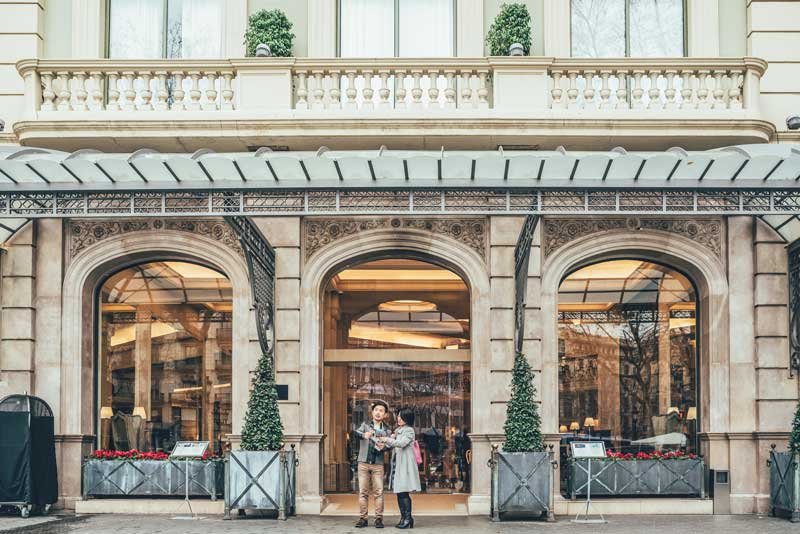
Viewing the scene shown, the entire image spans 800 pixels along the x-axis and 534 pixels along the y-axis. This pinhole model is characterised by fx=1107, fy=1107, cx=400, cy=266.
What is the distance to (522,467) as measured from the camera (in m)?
15.8

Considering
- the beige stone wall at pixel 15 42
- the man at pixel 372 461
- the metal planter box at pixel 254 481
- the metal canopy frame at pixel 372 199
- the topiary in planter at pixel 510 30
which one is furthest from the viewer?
the beige stone wall at pixel 15 42

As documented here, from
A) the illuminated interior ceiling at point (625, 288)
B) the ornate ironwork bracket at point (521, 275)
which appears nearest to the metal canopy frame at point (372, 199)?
the ornate ironwork bracket at point (521, 275)

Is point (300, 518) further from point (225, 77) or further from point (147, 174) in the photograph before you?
point (225, 77)

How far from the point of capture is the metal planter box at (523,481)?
15695mm

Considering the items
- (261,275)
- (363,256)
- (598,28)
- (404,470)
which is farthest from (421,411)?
(598,28)

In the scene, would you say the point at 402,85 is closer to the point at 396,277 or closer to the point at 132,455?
the point at 396,277

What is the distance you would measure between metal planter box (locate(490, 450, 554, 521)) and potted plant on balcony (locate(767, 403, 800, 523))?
3.39 metres

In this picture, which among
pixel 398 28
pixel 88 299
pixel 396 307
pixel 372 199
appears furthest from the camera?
pixel 396 307

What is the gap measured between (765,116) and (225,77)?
874 cm

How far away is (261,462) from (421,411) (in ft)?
14.9

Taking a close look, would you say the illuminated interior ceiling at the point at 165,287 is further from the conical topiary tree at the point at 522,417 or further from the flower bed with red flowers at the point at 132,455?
the conical topiary tree at the point at 522,417

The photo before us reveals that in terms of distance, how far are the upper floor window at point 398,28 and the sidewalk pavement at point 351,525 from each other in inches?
311

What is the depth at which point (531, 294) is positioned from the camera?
17.3 m

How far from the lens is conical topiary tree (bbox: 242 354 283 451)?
52.5 ft
